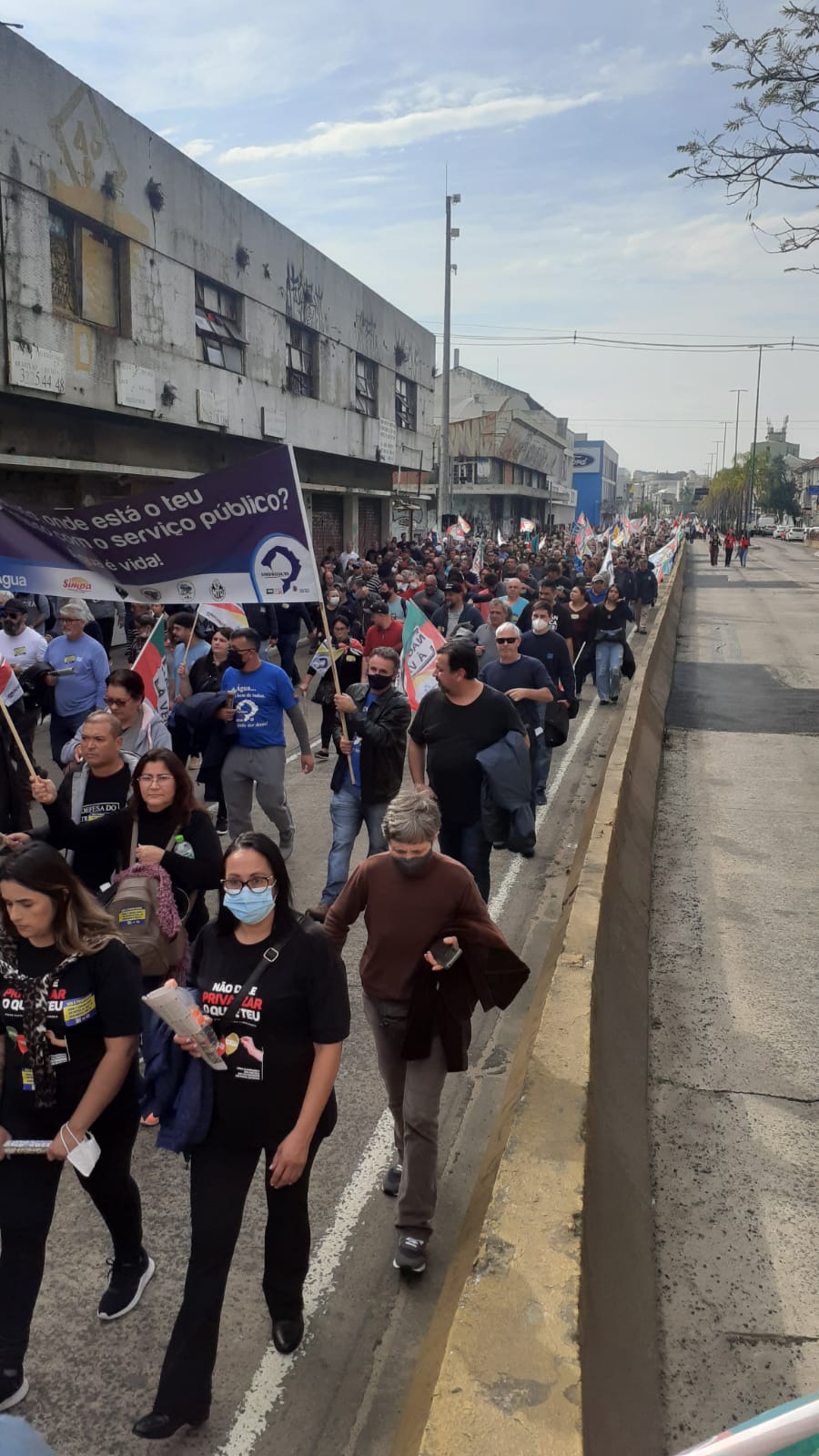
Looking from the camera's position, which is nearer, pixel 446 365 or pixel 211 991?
pixel 211 991

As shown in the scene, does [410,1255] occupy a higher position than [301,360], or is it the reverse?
[301,360]

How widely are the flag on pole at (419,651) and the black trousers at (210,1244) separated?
655 centimetres

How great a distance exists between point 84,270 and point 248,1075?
1647 cm

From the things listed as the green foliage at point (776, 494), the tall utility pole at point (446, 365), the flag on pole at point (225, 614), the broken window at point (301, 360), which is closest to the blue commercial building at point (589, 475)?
the green foliage at point (776, 494)

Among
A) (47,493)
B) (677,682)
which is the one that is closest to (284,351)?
(47,493)

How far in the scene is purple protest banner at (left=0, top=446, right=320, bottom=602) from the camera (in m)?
6.95

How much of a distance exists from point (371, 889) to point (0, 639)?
5943 millimetres

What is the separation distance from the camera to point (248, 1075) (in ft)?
10.3

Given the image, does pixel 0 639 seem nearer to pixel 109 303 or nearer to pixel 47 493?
pixel 47 493

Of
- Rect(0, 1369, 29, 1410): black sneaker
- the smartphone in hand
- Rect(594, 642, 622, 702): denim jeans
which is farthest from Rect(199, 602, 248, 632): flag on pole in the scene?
Rect(0, 1369, 29, 1410): black sneaker

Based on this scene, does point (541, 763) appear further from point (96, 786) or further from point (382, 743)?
point (96, 786)

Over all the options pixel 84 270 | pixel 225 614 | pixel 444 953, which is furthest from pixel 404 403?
pixel 444 953

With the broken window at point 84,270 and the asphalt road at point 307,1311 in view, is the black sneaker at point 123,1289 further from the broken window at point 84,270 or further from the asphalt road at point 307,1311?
the broken window at point 84,270

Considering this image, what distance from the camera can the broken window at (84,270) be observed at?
16.1 m
